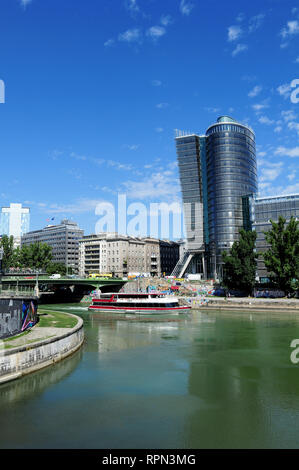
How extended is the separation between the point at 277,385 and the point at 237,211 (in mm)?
129431

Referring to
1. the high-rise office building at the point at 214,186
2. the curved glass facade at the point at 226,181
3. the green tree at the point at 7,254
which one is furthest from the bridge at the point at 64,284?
the curved glass facade at the point at 226,181

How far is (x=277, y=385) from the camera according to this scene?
2967 centimetres

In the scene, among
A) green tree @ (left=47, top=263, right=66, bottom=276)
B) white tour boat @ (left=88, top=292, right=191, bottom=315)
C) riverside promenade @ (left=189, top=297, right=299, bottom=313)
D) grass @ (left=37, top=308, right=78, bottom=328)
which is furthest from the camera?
green tree @ (left=47, top=263, right=66, bottom=276)

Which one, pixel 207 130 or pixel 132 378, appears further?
pixel 207 130

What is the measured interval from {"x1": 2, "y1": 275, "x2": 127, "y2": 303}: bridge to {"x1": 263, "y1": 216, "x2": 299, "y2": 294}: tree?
51.5 m

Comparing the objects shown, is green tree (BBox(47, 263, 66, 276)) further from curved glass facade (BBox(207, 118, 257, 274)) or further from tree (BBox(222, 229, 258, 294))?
tree (BBox(222, 229, 258, 294))

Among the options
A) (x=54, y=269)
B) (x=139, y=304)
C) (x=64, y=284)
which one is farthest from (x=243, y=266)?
(x=54, y=269)

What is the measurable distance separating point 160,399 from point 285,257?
72321 millimetres

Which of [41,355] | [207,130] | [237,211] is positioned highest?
[207,130]

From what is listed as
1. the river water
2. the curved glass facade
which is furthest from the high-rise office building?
the river water

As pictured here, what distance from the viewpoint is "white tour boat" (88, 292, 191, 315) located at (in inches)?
3381

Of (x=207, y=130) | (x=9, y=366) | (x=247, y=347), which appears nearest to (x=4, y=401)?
(x=9, y=366)

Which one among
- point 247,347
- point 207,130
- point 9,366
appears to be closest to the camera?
point 9,366

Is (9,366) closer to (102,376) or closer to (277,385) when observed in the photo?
(102,376)
